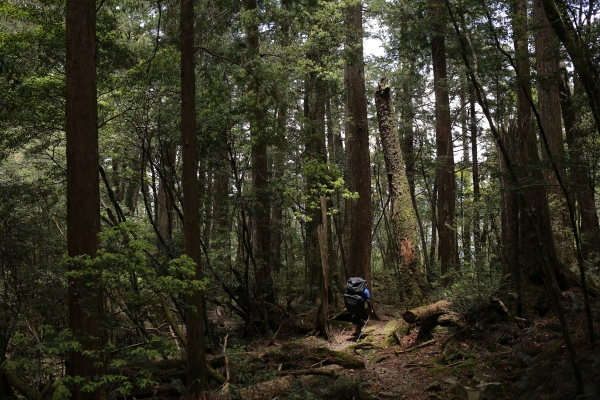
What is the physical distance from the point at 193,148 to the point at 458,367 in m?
5.86

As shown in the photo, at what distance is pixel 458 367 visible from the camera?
23.7 ft

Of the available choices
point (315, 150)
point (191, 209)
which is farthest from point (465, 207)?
point (191, 209)

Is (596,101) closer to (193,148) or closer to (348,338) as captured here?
(193,148)

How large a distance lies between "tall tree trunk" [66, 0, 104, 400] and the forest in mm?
27

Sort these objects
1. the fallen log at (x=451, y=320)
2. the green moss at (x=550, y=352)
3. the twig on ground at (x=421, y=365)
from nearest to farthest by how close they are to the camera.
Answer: the green moss at (x=550, y=352) → the twig on ground at (x=421, y=365) → the fallen log at (x=451, y=320)

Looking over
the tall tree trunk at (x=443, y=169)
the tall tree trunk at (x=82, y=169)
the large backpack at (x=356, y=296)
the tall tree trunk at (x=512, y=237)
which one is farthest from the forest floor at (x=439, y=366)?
the tall tree trunk at (x=443, y=169)

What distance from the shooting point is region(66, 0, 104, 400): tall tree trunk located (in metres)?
5.38

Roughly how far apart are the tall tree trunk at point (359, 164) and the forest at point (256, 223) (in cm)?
6

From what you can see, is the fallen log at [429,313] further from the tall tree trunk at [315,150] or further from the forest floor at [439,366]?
the tall tree trunk at [315,150]

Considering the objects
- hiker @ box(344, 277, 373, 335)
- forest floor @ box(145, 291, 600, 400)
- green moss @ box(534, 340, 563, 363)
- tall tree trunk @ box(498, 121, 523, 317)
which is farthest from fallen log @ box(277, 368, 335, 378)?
tall tree trunk @ box(498, 121, 523, 317)

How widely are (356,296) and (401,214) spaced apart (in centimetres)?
296

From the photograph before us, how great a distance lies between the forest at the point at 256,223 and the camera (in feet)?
18.0

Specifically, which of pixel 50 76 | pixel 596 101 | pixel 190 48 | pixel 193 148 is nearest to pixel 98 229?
pixel 193 148

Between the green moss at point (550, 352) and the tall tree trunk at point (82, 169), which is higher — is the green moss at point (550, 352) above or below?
below
